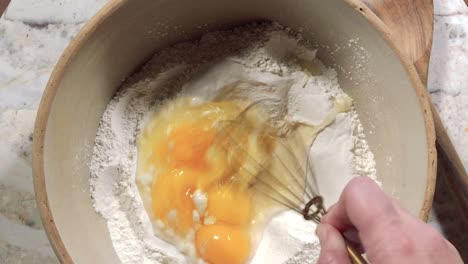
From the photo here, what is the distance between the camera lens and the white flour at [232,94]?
75 cm

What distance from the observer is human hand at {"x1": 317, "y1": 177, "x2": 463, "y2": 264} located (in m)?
0.46

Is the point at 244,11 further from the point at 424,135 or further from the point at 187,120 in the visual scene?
the point at 424,135

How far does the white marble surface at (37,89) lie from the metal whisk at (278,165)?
219 mm

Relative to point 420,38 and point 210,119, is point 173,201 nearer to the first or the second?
point 210,119

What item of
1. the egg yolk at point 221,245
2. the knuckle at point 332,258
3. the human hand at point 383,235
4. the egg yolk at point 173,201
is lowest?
the egg yolk at point 221,245

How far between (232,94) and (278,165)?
0.13 m

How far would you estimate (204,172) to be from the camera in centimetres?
78

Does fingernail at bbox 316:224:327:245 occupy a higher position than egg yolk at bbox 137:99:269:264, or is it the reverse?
fingernail at bbox 316:224:327:245

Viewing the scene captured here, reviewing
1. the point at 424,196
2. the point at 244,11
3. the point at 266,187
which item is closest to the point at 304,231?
the point at 266,187

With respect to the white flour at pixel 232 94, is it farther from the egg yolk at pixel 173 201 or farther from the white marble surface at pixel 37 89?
Answer: the white marble surface at pixel 37 89

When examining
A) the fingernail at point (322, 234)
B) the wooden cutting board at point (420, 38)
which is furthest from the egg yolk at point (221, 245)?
the wooden cutting board at point (420, 38)

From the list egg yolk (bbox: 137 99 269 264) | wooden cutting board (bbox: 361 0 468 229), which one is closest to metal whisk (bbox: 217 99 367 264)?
egg yolk (bbox: 137 99 269 264)

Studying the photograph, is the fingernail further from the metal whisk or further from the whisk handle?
the metal whisk

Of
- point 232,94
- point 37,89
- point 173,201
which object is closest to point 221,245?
point 173,201
